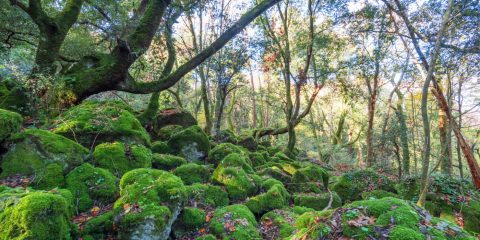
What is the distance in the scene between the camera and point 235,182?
7059 millimetres

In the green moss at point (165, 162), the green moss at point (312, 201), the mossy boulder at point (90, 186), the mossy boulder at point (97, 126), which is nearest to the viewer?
the mossy boulder at point (90, 186)

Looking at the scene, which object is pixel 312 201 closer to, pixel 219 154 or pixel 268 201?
pixel 268 201

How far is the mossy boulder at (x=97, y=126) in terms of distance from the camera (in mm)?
7020

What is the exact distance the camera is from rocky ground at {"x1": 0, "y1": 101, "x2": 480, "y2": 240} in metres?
3.04

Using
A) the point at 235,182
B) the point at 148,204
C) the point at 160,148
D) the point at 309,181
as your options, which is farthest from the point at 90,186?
the point at 309,181

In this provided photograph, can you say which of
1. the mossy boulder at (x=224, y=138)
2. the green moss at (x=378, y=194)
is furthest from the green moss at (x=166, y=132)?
the green moss at (x=378, y=194)

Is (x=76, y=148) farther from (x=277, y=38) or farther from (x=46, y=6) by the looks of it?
(x=277, y=38)

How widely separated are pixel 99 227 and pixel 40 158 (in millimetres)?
2088

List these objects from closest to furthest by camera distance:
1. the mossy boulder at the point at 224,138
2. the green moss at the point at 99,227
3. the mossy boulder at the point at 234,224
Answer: the green moss at the point at 99,227 < the mossy boulder at the point at 234,224 < the mossy boulder at the point at 224,138

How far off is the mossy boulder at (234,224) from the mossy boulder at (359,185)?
4.72 metres

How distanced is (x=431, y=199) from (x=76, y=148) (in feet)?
29.1

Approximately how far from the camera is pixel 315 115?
35094 mm

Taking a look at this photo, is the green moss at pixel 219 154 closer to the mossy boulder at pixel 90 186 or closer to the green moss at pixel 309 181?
the green moss at pixel 309 181

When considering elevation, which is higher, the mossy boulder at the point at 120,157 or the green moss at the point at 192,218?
the mossy boulder at the point at 120,157
